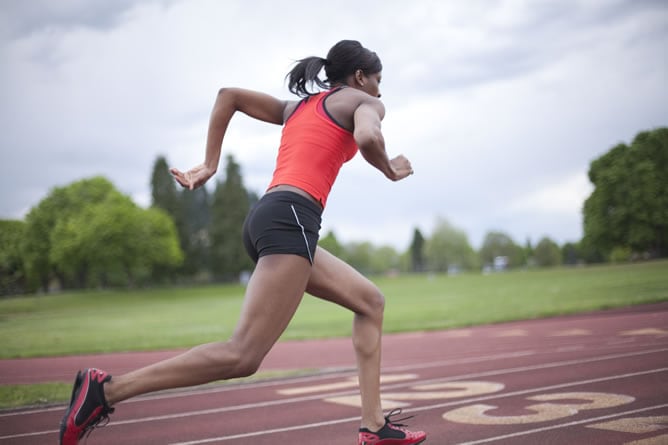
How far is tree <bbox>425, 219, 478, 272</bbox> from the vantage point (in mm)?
114875

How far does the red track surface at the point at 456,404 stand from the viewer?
4480mm

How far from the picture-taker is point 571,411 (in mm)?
4867

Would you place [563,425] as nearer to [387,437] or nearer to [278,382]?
[387,437]

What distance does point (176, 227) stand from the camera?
250 feet

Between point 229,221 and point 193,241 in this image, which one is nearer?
point 229,221

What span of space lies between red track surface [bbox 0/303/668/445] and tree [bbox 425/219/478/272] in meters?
106

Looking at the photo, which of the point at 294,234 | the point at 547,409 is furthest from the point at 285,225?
the point at 547,409

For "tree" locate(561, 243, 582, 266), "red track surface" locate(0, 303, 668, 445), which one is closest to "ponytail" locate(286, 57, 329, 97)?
"red track surface" locate(0, 303, 668, 445)

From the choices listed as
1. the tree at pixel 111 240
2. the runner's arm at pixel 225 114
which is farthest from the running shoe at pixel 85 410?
the tree at pixel 111 240

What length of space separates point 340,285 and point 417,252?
13349 centimetres

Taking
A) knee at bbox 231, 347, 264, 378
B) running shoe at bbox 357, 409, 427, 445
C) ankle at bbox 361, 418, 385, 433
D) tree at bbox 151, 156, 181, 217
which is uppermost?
tree at bbox 151, 156, 181, 217

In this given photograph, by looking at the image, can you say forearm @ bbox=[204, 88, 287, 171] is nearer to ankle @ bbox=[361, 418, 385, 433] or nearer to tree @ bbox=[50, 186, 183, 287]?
ankle @ bbox=[361, 418, 385, 433]

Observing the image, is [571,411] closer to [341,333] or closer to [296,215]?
[296,215]

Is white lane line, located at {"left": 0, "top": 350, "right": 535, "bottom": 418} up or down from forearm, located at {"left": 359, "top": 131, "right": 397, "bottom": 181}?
down
